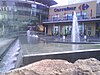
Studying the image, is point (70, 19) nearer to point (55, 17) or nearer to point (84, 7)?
point (84, 7)

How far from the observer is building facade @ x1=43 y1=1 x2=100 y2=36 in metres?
44.1

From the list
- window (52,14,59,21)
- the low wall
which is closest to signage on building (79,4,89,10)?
window (52,14,59,21)

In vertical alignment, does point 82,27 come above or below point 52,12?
below

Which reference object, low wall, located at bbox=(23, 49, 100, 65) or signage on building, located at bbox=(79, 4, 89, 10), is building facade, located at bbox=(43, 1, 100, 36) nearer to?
signage on building, located at bbox=(79, 4, 89, 10)

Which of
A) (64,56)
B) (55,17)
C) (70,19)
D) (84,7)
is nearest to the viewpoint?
(64,56)

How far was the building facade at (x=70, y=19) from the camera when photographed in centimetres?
4412

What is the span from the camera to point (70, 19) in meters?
47.1

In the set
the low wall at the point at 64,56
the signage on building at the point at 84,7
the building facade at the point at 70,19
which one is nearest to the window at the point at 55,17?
the building facade at the point at 70,19

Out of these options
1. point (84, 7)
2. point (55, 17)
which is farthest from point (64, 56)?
point (55, 17)

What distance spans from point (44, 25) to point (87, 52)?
158ft

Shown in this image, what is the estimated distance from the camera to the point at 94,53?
7590 millimetres

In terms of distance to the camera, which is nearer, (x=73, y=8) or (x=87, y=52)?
(x=87, y=52)

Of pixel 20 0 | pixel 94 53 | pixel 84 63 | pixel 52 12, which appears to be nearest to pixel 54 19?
pixel 52 12

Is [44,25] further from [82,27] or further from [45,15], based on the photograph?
[82,27]
